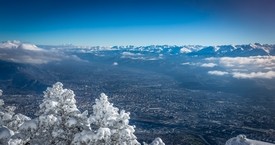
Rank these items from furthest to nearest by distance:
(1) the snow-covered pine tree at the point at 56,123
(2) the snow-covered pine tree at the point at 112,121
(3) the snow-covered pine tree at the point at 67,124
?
(1) the snow-covered pine tree at the point at 56,123, (2) the snow-covered pine tree at the point at 112,121, (3) the snow-covered pine tree at the point at 67,124

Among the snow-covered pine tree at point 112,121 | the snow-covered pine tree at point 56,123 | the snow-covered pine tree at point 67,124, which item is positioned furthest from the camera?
the snow-covered pine tree at point 56,123

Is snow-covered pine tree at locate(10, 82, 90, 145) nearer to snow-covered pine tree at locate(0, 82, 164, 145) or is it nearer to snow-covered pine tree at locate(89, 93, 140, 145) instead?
snow-covered pine tree at locate(0, 82, 164, 145)

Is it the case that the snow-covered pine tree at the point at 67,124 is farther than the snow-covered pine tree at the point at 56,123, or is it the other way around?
the snow-covered pine tree at the point at 56,123

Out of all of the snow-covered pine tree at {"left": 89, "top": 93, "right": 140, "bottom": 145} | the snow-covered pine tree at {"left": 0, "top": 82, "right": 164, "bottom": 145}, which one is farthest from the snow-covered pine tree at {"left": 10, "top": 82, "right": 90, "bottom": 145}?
the snow-covered pine tree at {"left": 89, "top": 93, "right": 140, "bottom": 145}

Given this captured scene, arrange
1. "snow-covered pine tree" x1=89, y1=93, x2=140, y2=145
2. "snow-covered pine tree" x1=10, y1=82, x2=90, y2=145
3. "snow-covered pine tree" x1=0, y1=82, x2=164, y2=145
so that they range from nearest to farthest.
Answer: "snow-covered pine tree" x1=0, y1=82, x2=164, y2=145
"snow-covered pine tree" x1=89, y1=93, x2=140, y2=145
"snow-covered pine tree" x1=10, y1=82, x2=90, y2=145

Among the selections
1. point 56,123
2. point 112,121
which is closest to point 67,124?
point 56,123

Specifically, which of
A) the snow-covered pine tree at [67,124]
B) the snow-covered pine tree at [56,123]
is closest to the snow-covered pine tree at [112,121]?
the snow-covered pine tree at [67,124]

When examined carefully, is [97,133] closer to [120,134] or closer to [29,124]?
[120,134]

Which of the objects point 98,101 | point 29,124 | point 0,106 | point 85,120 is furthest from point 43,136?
point 0,106

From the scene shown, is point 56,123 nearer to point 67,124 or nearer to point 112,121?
point 67,124

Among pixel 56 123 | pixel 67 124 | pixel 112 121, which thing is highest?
pixel 112 121

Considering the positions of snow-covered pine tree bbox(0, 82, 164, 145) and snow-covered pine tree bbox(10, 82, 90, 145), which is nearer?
snow-covered pine tree bbox(0, 82, 164, 145)

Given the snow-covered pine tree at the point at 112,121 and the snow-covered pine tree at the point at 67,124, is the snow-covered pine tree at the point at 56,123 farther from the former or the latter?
the snow-covered pine tree at the point at 112,121
